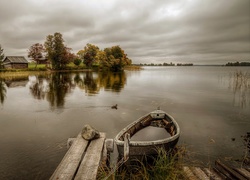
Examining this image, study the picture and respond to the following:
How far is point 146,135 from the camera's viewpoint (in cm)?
883

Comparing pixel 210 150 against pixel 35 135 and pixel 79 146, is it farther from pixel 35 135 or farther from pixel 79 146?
pixel 35 135

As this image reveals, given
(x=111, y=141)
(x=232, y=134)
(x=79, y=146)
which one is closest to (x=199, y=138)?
(x=232, y=134)

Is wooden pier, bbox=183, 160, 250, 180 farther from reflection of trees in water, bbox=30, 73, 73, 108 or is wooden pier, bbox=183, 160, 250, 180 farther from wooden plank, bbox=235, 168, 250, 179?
reflection of trees in water, bbox=30, 73, 73, 108

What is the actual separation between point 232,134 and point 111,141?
779 centimetres

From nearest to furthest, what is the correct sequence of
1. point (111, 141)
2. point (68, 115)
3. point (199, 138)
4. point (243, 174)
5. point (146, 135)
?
1. point (243, 174)
2. point (111, 141)
3. point (146, 135)
4. point (199, 138)
5. point (68, 115)

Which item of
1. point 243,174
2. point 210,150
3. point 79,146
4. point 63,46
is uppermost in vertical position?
point 63,46

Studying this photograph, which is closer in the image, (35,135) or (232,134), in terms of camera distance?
(35,135)

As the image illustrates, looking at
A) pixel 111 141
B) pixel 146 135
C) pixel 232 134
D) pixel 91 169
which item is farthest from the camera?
pixel 232 134

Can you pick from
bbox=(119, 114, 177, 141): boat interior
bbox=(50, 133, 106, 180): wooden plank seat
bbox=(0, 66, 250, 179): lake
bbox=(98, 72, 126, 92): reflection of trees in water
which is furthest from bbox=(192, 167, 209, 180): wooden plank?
bbox=(98, 72, 126, 92): reflection of trees in water

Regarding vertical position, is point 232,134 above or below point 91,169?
below

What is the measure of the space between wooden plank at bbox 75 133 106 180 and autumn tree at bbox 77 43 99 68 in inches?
3248

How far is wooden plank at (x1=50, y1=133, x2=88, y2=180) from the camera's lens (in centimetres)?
463

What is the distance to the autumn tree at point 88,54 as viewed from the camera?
85.4 m

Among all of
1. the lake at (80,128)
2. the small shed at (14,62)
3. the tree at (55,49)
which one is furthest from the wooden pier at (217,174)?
the small shed at (14,62)
